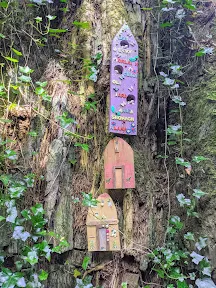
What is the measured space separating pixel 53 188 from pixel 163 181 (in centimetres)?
89

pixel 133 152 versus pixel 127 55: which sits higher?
pixel 127 55

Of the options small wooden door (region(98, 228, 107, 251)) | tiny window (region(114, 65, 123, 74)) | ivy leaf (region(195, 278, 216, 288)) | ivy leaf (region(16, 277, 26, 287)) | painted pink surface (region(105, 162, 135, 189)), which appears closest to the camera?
ivy leaf (region(16, 277, 26, 287))

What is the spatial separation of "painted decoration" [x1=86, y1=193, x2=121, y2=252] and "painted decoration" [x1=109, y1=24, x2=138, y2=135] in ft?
1.86

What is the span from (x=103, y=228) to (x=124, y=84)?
3.52 ft

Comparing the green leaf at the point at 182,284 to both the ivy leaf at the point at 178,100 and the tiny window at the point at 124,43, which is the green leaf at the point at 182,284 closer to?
the ivy leaf at the point at 178,100

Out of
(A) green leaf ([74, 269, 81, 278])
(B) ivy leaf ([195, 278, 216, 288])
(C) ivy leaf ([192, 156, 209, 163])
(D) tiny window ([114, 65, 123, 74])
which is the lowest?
(B) ivy leaf ([195, 278, 216, 288])

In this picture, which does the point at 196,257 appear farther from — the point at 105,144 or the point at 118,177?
the point at 105,144

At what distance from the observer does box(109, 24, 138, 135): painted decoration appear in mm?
2168

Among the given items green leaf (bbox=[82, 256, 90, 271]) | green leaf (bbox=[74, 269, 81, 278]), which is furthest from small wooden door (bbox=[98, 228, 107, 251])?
green leaf (bbox=[74, 269, 81, 278])

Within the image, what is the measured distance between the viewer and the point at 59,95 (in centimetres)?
229

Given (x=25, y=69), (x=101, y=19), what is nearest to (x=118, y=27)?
(x=101, y=19)

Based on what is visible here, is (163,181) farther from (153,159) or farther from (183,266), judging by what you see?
(183,266)

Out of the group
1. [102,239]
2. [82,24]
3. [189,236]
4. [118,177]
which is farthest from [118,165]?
[82,24]

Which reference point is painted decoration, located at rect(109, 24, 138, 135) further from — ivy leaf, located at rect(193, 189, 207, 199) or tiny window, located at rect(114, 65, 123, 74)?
ivy leaf, located at rect(193, 189, 207, 199)
